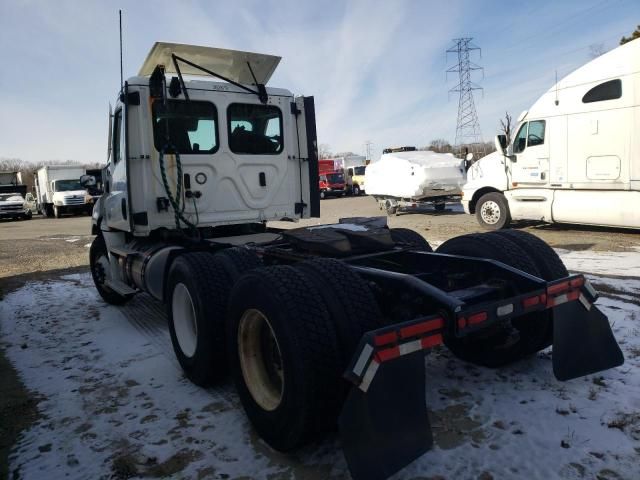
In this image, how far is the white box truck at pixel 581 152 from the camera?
9445 mm

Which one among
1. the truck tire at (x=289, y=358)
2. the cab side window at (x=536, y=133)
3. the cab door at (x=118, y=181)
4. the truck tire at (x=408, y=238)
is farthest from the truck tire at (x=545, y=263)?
the cab side window at (x=536, y=133)

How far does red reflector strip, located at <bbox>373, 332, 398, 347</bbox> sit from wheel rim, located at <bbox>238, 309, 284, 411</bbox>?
0.94 metres

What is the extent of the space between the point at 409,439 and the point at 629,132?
9.37 m

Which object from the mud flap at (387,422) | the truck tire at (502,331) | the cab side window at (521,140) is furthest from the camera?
the cab side window at (521,140)

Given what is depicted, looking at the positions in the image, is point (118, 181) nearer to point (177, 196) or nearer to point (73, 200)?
point (177, 196)

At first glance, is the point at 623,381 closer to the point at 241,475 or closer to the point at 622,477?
the point at 622,477

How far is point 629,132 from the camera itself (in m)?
9.43

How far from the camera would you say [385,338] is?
7.76ft

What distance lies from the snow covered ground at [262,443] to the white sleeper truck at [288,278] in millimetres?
200

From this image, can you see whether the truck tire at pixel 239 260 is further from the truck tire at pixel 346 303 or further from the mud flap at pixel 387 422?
the mud flap at pixel 387 422

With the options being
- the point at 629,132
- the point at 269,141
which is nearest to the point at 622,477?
the point at 269,141

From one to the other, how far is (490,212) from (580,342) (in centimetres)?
963

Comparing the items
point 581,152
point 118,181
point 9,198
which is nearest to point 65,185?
point 9,198

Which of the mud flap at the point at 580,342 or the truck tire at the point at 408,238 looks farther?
the truck tire at the point at 408,238
